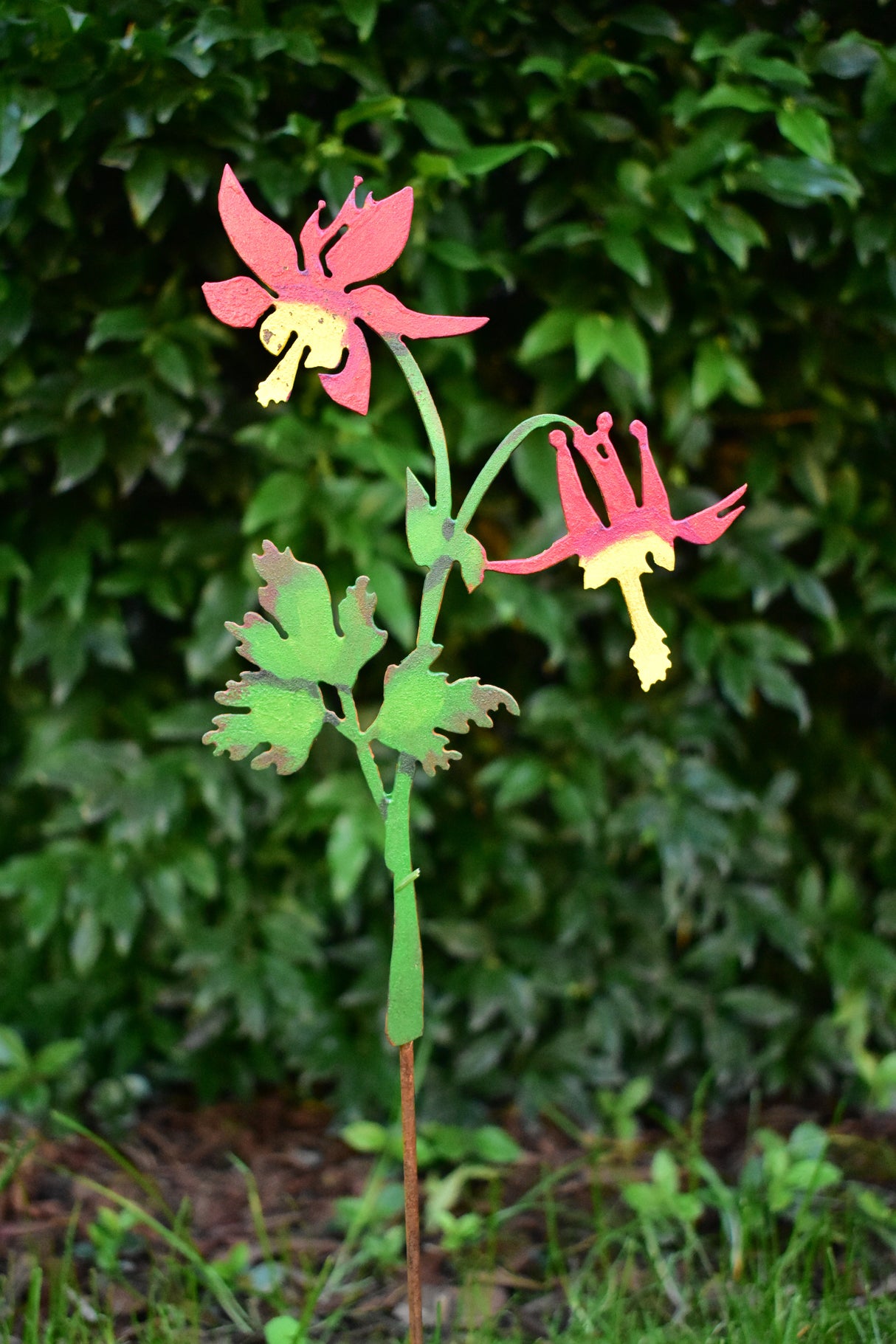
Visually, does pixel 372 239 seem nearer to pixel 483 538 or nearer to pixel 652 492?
pixel 652 492

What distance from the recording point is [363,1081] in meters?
1.60

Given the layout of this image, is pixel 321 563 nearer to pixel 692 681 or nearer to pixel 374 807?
pixel 374 807

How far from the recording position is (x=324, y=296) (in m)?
0.87

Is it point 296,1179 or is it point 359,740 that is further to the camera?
point 296,1179

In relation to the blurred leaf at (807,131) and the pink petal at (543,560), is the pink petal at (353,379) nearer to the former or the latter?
the pink petal at (543,560)

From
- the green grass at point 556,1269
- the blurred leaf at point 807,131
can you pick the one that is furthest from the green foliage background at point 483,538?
the green grass at point 556,1269

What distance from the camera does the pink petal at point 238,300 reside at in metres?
0.86

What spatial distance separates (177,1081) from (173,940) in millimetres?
310

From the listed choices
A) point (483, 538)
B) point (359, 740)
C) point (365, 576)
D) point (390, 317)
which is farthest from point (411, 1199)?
point (483, 538)

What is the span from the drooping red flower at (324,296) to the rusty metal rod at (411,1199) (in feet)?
1.80

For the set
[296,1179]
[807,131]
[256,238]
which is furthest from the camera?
[296,1179]

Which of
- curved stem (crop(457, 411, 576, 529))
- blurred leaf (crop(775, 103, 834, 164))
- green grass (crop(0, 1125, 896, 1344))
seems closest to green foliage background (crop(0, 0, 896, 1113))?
blurred leaf (crop(775, 103, 834, 164))

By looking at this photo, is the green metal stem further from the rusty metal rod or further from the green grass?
the green grass

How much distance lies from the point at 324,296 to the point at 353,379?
69mm
